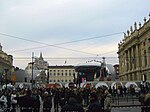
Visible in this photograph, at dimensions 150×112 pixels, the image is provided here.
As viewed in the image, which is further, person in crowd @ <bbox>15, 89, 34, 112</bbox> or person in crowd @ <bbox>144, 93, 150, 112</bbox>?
person in crowd @ <bbox>144, 93, 150, 112</bbox>

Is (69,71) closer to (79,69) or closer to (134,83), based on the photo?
(79,69)

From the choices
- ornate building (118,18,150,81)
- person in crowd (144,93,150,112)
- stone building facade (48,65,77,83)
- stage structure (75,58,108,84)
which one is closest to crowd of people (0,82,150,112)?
person in crowd (144,93,150,112)

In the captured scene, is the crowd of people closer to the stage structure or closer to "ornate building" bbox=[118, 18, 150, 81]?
the stage structure

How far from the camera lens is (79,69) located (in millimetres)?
62719

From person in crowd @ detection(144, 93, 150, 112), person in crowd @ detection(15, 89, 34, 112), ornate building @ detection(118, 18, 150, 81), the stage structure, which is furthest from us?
ornate building @ detection(118, 18, 150, 81)

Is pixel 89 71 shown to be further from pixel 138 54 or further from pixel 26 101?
pixel 26 101

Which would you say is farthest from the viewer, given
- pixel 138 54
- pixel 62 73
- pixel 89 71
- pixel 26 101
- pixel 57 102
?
pixel 62 73

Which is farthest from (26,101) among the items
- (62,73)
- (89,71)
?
(62,73)

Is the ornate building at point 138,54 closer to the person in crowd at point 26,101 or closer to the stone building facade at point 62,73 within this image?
the person in crowd at point 26,101

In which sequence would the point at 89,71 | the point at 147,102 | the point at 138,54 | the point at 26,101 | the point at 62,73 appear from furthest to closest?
the point at 62,73 < the point at 138,54 < the point at 89,71 < the point at 147,102 < the point at 26,101

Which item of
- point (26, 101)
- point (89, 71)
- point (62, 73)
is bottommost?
point (26, 101)

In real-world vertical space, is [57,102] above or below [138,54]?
below

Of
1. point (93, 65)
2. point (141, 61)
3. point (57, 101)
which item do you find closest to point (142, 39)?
point (141, 61)

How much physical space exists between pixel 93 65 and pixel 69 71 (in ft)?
346
